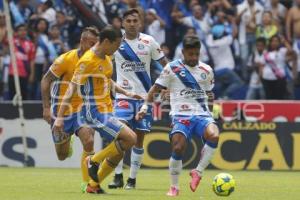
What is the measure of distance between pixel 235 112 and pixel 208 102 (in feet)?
22.5

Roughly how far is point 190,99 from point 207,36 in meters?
9.25

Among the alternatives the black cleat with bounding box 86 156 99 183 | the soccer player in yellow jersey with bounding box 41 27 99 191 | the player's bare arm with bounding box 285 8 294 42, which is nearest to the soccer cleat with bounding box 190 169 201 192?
the black cleat with bounding box 86 156 99 183

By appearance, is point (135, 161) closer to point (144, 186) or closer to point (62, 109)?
point (144, 186)

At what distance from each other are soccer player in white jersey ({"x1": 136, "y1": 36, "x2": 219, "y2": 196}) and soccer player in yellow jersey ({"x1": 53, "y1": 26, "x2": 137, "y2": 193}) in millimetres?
545

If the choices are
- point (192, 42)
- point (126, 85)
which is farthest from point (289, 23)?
point (192, 42)

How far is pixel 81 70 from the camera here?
42.8 ft

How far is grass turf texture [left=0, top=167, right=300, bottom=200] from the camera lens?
12.9m

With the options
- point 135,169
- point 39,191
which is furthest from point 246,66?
point 39,191

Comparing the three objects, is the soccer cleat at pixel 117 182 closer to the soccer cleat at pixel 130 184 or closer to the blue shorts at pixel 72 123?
the soccer cleat at pixel 130 184

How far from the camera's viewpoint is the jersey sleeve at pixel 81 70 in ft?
42.8

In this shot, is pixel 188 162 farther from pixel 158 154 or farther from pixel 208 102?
pixel 208 102

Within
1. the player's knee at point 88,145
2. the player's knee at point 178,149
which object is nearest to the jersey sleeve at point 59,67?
the player's knee at point 88,145

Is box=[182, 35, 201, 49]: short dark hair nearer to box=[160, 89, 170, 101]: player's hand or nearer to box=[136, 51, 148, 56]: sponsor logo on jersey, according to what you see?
box=[160, 89, 170, 101]: player's hand

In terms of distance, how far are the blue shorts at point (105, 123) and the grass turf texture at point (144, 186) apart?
84 cm
